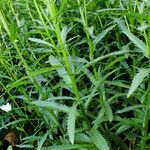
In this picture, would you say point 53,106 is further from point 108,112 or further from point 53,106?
point 108,112

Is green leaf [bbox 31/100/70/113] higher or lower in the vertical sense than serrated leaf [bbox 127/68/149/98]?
lower

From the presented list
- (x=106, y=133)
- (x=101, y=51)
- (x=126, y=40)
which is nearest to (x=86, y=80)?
(x=101, y=51)

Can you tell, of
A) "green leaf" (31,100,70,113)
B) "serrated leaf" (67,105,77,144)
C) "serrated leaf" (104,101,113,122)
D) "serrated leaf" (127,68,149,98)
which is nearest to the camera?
"serrated leaf" (127,68,149,98)

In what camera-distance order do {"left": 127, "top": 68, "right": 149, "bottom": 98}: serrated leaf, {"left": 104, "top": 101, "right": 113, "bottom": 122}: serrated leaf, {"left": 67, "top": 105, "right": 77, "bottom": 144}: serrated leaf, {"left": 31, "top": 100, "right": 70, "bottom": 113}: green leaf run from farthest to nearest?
{"left": 31, "top": 100, "right": 70, "bottom": 113}: green leaf, {"left": 104, "top": 101, "right": 113, "bottom": 122}: serrated leaf, {"left": 67, "top": 105, "right": 77, "bottom": 144}: serrated leaf, {"left": 127, "top": 68, "right": 149, "bottom": 98}: serrated leaf

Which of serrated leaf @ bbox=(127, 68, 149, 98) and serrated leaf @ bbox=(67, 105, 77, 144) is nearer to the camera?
serrated leaf @ bbox=(127, 68, 149, 98)

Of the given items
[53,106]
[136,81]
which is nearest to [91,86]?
[53,106]

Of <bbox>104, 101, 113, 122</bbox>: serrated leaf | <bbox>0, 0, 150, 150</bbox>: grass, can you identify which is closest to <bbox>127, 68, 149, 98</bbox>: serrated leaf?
<bbox>0, 0, 150, 150</bbox>: grass

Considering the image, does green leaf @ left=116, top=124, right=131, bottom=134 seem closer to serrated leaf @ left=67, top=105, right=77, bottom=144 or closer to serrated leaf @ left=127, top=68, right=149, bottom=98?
serrated leaf @ left=67, top=105, right=77, bottom=144

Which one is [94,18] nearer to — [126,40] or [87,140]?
[126,40]
